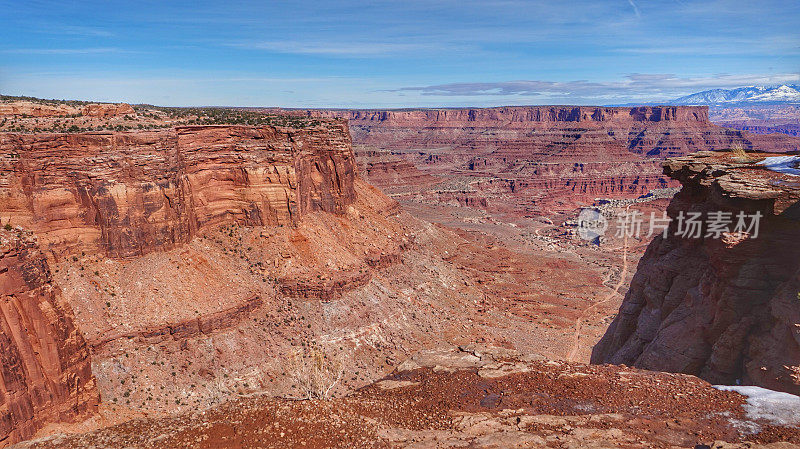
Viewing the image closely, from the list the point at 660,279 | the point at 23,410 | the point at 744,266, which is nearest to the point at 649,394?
the point at 744,266

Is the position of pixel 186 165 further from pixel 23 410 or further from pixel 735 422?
pixel 735 422

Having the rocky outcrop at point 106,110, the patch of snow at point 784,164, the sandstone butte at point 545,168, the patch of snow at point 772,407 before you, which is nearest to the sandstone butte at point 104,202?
the rocky outcrop at point 106,110

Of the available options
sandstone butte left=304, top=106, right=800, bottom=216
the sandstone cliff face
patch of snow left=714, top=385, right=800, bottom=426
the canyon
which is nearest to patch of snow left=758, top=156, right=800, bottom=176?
the sandstone cliff face

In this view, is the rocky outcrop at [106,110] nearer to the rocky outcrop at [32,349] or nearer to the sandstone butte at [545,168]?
the rocky outcrop at [32,349]

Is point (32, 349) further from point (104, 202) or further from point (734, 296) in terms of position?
point (734, 296)

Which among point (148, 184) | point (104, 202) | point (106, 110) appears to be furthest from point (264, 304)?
point (106, 110)

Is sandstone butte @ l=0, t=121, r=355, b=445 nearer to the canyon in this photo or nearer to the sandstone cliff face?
the canyon
